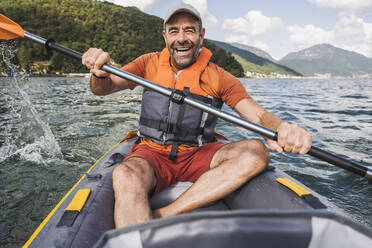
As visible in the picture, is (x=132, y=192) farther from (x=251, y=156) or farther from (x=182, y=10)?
(x=182, y=10)

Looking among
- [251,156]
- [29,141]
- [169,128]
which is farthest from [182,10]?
[29,141]

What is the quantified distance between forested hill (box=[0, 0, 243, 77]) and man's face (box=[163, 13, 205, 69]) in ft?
158

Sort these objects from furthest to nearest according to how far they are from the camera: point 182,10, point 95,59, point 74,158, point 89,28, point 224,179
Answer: point 89,28 → point 74,158 → point 182,10 → point 95,59 → point 224,179

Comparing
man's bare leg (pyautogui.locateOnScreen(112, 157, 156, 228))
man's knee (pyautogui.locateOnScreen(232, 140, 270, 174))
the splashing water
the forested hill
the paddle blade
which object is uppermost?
the forested hill

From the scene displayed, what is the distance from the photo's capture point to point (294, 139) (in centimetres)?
165

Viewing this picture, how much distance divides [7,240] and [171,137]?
1661mm

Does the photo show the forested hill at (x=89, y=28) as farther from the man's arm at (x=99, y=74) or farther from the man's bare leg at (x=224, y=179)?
the man's bare leg at (x=224, y=179)

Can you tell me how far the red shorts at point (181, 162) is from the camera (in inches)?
82.0

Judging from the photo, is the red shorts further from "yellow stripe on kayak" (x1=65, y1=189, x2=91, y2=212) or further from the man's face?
the man's face

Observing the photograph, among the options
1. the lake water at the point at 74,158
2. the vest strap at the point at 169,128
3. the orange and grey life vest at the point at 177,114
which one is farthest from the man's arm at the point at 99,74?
the lake water at the point at 74,158

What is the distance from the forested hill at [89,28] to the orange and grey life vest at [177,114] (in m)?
48.2

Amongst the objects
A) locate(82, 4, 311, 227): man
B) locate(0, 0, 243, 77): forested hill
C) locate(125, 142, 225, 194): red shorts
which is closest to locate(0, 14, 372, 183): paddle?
locate(82, 4, 311, 227): man

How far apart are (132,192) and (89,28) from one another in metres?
84.3

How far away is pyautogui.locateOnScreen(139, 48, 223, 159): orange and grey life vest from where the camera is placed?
88.2 inches
